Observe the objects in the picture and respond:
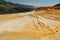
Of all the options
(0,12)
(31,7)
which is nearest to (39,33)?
(0,12)

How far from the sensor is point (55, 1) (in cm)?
1645

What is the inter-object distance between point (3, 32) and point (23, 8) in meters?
8.72

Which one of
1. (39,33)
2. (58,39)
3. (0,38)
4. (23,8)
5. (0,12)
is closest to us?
(58,39)

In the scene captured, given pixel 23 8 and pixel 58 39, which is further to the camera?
pixel 23 8

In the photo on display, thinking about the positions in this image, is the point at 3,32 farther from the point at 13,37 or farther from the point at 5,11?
the point at 5,11

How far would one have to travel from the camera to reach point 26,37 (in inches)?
236

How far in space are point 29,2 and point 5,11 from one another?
3851mm

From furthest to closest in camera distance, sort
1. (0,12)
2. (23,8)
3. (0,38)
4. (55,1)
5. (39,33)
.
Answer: (55,1) < (23,8) < (0,12) < (39,33) < (0,38)

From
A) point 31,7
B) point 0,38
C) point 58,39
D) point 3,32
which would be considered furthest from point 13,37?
point 31,7

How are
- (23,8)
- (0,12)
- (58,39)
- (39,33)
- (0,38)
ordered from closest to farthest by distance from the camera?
1. (58,39)
2. (0,38)
3. (39,33)
4. (0,12)
5. (23,8)

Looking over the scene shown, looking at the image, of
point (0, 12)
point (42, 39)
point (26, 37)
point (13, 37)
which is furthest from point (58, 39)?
point (0, 12)

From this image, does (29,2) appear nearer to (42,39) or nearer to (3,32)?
(3,32)

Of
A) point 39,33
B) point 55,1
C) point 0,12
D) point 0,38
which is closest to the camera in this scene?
point 0,38

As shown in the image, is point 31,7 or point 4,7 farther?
point 31,7
